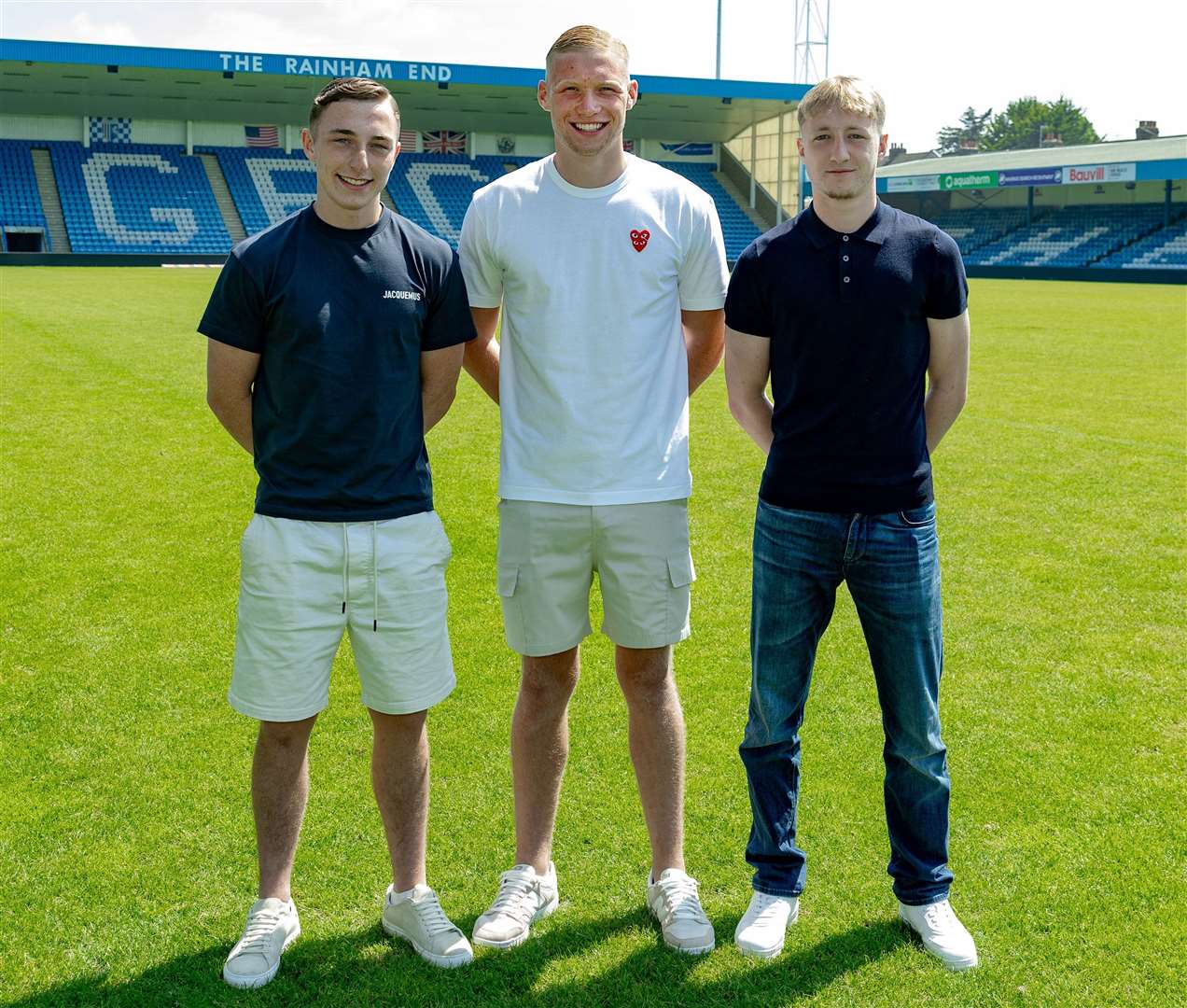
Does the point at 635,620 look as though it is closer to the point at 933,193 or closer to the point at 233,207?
the point at 233,207

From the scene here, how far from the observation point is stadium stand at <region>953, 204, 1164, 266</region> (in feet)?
153

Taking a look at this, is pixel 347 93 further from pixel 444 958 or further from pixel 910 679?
pixel 444 958

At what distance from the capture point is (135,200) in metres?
43.1

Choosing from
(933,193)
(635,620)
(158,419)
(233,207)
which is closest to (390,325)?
(635,620)

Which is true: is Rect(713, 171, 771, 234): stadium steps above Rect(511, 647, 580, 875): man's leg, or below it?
above

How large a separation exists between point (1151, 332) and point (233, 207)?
3520 centimetres

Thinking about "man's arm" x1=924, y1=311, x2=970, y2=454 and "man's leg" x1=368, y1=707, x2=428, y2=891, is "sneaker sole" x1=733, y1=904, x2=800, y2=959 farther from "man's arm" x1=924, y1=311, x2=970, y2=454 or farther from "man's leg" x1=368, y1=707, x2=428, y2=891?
"man's arm" x1=924, y1=311, x2=970, y2=454

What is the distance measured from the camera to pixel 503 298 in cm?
308

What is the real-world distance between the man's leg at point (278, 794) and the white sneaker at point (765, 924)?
1.18m

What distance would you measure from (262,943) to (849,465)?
188 cm

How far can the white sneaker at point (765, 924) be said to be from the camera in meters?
2.96

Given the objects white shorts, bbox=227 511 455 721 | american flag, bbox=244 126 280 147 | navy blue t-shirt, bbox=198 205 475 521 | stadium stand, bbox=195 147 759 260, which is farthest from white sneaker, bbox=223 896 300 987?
american flag, bbox=244 126 280 147

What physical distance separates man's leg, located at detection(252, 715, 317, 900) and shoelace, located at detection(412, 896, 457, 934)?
354 mm

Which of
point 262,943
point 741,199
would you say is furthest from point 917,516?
point 741,199
